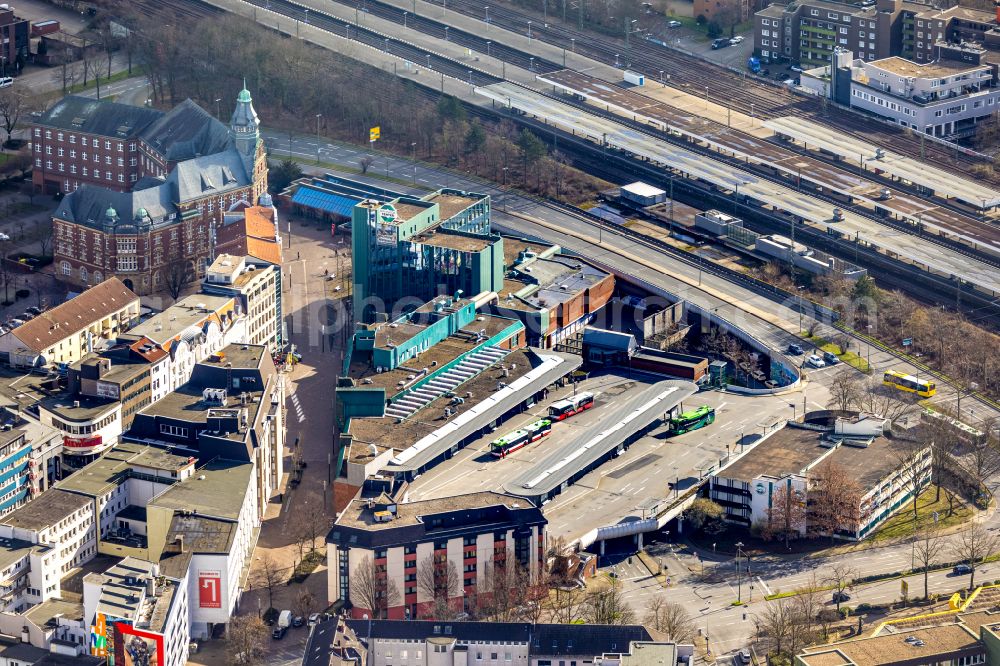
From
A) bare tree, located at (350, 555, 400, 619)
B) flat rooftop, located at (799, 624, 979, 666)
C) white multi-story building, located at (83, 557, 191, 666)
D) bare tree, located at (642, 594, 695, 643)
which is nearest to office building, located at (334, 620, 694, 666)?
bare tree, located at (642, 594, 695, 643)

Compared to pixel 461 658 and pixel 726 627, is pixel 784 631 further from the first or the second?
pixel 461 658

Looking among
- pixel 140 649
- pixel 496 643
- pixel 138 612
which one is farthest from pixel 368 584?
pixel 140 649

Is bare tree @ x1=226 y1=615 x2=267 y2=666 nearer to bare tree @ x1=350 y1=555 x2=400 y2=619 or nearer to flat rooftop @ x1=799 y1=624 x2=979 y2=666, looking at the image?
bare tree @ x1=350 y1=555 x2=400 y2=619

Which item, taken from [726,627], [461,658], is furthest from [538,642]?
[726,627]

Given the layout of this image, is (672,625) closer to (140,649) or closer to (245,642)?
(245,642)

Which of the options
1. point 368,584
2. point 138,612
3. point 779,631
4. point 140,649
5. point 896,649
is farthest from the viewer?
point 368,584

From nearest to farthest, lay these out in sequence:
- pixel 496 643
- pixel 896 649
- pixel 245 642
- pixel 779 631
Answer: pixel 896 649, pixel 496 643, pixel 779 631, pixel 245 642
